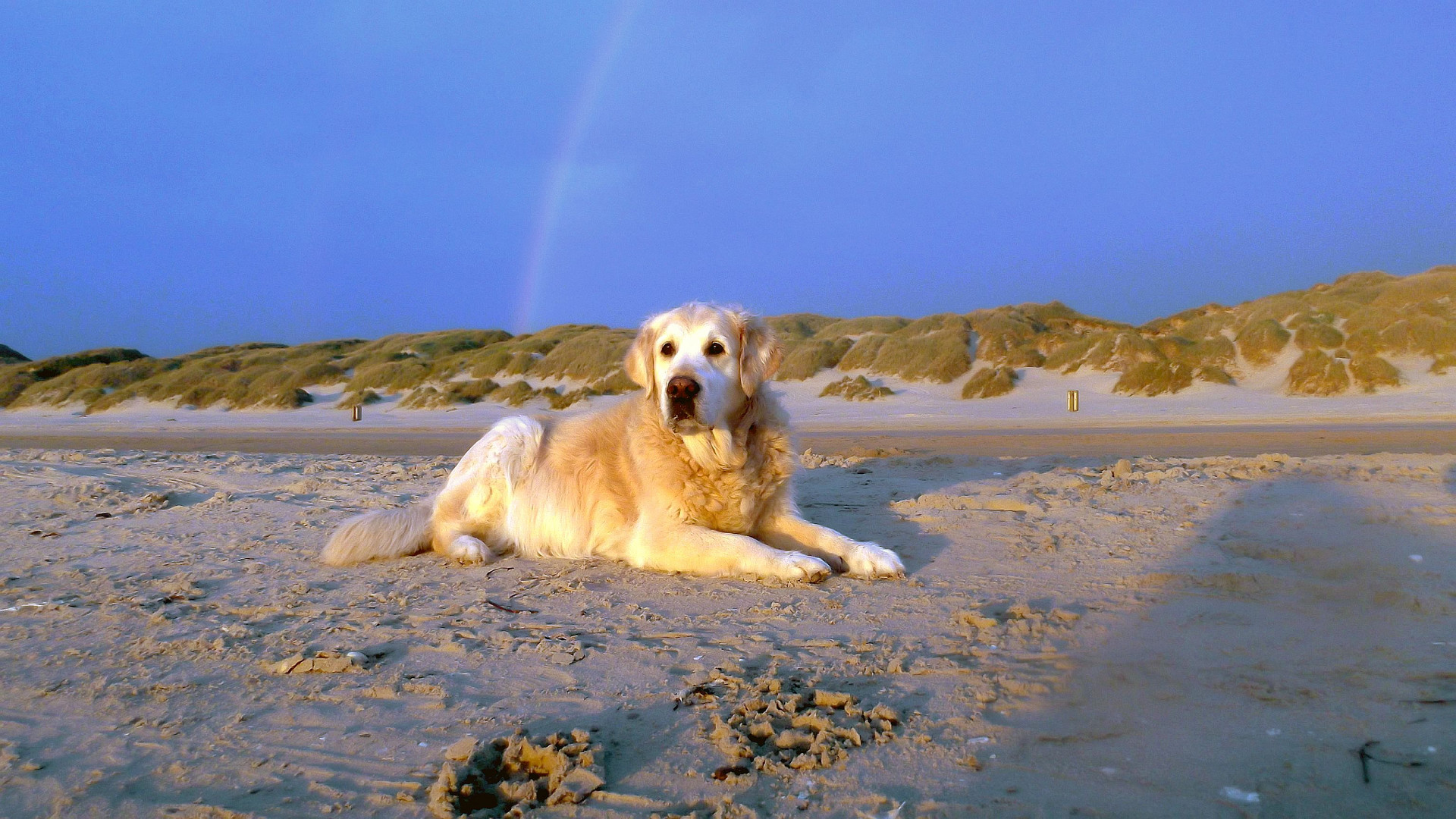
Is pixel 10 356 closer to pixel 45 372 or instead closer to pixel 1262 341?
pixel 45 372

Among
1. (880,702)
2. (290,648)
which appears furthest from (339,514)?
(880,702)

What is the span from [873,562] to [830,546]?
282mm

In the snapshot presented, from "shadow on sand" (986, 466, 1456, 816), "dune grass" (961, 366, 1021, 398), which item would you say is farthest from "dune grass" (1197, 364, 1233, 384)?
"shadow on sand" (986, 466, 1456, 816)

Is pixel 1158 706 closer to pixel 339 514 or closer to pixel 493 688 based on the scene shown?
pixel 493 688

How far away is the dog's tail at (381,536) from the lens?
14.6 ft

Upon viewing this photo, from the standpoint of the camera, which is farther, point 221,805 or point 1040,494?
point 1040,494

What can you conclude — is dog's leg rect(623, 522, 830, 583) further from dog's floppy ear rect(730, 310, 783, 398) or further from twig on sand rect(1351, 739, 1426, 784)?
twig on sand rect(1351, 739, 1426, 784)

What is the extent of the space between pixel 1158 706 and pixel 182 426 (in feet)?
82.1

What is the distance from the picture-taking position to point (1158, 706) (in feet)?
7.11

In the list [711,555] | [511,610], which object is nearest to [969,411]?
[711,555]

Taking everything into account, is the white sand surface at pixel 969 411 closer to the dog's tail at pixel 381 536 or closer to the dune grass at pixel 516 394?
the dune grass at pixel 516 394

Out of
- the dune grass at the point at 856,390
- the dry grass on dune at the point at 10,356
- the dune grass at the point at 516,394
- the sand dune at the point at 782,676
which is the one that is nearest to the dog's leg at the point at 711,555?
the sand dune at the point at 782,676

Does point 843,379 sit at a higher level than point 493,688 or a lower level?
higher

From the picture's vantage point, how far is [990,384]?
23156mm
